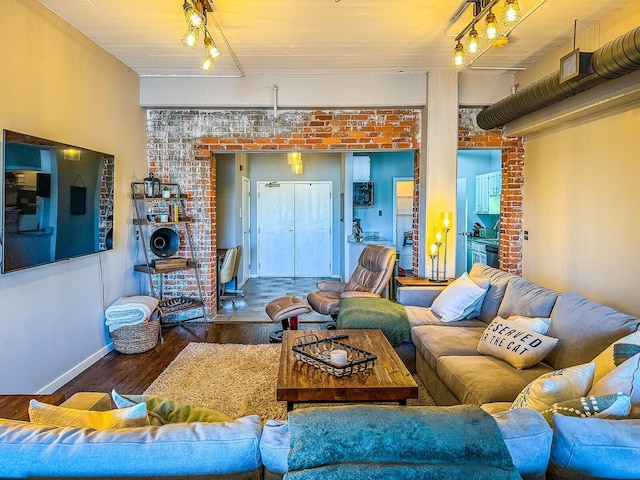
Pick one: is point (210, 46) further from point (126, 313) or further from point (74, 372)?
point (74, 372)

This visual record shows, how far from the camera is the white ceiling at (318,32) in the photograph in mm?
3242

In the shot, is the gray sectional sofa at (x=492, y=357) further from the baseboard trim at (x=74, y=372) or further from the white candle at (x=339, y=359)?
A: the baseboard trim at (x=74, y=372)

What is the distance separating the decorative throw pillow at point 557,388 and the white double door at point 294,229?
7.33 metres

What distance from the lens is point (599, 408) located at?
1.37 meters

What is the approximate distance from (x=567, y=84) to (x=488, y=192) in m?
4.36

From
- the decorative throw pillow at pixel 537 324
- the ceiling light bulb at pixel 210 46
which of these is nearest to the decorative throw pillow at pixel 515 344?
the decorative throw pillow at pixel 537 324

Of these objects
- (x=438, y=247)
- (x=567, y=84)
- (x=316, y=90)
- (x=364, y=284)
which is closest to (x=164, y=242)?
(x=364, y=284)

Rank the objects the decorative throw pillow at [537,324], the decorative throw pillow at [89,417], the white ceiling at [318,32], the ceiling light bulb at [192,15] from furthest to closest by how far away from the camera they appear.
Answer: the white ceiling at [318,32]
the ceiling light bulb at [192,15]
the decorative throw pillow at [537,324]
the decorative throw pillow at [89,417]

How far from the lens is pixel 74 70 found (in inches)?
144

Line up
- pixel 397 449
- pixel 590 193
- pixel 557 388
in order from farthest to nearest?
pixel 590 193 → pixel 557 388 → pixel 397 449

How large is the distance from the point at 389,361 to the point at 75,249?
2.57 meters

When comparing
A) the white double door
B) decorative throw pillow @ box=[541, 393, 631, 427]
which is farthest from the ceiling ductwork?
the white double door

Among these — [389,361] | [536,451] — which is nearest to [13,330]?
[389,361]

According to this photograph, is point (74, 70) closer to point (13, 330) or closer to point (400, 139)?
point (13, 330)
